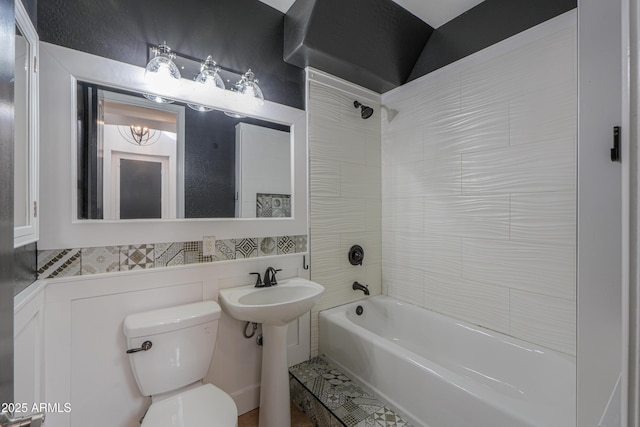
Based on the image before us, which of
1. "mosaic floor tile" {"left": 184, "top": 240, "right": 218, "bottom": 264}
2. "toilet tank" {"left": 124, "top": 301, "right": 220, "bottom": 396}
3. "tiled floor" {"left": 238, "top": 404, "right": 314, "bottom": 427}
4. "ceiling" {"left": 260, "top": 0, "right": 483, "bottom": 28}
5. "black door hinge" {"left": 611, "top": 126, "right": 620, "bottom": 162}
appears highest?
"ceiling" {"left": 260, "top": 0, "right": 483, "bottom": 28}

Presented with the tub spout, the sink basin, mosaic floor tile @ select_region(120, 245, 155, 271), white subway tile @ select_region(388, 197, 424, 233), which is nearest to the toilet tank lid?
the sink basin

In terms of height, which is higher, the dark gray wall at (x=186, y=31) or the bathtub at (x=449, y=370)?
the dark gray wall at (x=186, y=31)

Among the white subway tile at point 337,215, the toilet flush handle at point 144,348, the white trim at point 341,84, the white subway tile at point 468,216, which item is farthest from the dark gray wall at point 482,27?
the toilet flush handle at point 144,348

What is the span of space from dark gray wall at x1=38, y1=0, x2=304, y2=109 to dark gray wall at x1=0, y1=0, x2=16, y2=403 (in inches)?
38.5

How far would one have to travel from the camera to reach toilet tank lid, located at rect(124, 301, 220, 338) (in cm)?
126

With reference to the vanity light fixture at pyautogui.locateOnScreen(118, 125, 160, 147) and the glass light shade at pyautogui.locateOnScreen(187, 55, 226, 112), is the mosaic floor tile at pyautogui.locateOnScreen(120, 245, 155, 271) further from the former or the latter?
the glass light shade at pyautogui.locateOnScreen(187, 55, 226, 112)

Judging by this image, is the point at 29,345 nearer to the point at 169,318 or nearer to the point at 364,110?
the point at 169,318

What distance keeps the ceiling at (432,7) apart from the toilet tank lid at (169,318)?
197 centimetres

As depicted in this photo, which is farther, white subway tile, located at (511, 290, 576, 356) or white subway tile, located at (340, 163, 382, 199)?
white subway tile, located at (340, 163, 382, 199)

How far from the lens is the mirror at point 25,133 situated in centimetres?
92

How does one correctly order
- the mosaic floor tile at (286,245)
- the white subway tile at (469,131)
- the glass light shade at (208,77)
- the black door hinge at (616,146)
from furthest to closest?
the mosaic floor tile at (286,245) < the white subway tile at (469,131) < the glass light shade at (208,77) < the black door hinge at (616,146)

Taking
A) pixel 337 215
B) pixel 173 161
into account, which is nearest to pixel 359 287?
pixel 337 215

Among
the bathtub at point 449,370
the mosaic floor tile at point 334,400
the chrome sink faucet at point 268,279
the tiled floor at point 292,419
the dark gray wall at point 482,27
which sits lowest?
the tiled floor at point 292,419

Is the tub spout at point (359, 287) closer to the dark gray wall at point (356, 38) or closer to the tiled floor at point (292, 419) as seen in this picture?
the tiled floor at point (292, 419)
